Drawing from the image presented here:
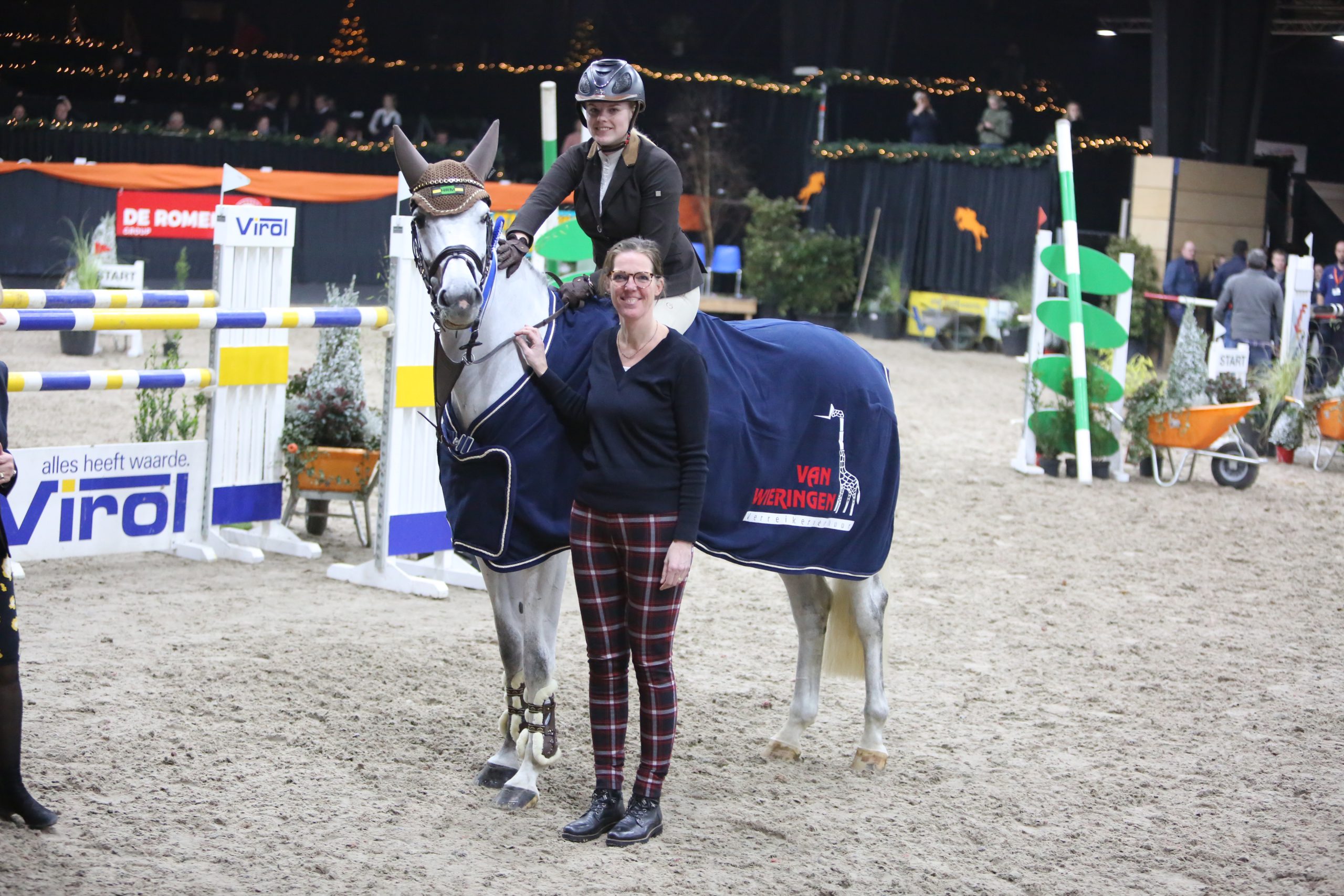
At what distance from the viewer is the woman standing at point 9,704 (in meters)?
3.28

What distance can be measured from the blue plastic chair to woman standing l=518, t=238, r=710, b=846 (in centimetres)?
1662

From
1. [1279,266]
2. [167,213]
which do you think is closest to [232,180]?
[167,213]

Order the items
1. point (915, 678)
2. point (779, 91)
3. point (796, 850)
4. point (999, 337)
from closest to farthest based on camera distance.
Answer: point (796, 850), point (915, 678), point (999, 337), point (779, 91)

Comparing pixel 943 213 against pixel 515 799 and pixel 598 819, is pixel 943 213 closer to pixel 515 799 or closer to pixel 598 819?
pixel 515 799

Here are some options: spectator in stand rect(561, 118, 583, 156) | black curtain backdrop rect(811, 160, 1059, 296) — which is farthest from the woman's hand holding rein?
black curtain backdrop rect(811, 160, 1059, 296)

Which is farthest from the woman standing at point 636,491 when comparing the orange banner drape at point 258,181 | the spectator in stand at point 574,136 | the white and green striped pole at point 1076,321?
the spectator in stand at point 574,136

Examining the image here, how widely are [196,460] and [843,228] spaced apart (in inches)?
616

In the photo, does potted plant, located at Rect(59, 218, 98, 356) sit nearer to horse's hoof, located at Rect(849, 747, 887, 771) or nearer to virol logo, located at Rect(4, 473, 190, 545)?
virol logo, located at Rect(4, 473, 190, 545)

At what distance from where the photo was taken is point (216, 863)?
10.7 feet

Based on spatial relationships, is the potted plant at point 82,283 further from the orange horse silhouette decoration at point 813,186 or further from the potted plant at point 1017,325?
the orange horse silhouette decoration at point 813,186

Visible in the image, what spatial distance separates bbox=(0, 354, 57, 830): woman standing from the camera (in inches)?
129

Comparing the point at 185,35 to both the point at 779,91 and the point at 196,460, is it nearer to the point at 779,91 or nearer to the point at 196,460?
the point at 779,91

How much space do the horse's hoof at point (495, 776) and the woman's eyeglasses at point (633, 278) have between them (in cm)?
154

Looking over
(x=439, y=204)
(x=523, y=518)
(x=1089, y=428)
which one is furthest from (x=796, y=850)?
(x=1089, y=428)
